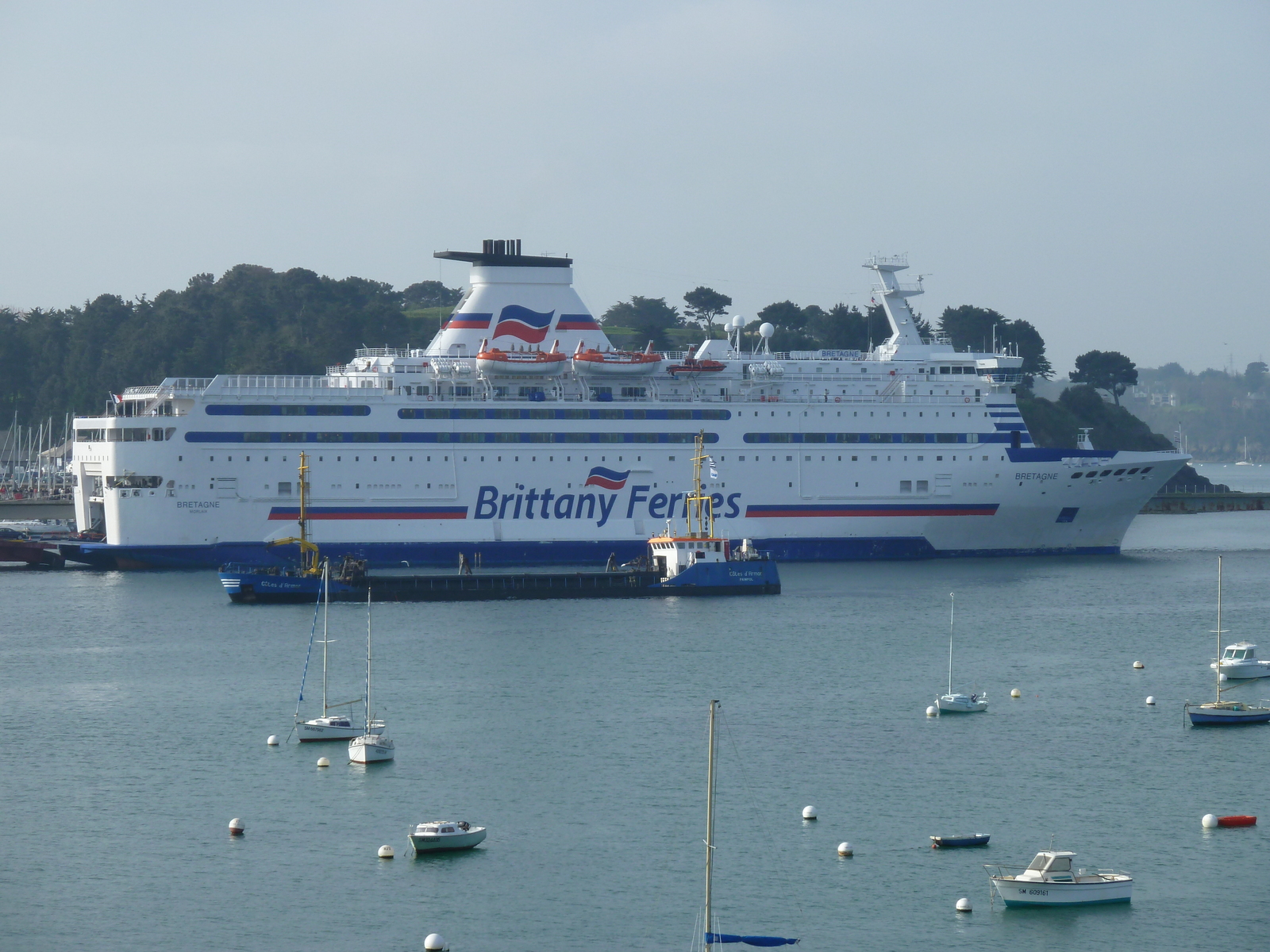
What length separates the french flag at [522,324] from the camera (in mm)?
55938

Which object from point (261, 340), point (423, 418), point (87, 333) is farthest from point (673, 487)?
point (87, 333)

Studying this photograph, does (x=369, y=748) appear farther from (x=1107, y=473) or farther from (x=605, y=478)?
(x=1107, y=473)

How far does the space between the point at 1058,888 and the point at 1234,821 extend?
4419 mm

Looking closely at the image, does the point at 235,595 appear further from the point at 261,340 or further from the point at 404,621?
the point at 261,340

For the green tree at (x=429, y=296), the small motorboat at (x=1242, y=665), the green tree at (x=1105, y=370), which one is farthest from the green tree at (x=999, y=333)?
the small motorboat at (x=1242, y=665)

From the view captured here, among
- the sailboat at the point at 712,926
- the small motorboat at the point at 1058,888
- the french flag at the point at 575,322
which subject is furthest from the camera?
the french flag at the point at 575,322

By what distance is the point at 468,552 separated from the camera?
52.9 m

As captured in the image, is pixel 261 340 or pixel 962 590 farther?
pixel 261 340

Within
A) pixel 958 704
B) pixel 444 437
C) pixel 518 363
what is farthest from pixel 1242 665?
pixel 444 437

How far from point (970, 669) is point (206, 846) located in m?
17.8

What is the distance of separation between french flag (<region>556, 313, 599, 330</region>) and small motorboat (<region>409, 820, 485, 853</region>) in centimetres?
3556

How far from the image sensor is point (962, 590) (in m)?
47.8

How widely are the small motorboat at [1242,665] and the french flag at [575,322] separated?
27357mm

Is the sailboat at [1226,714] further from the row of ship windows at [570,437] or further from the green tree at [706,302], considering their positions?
the green tree at [706,302]
